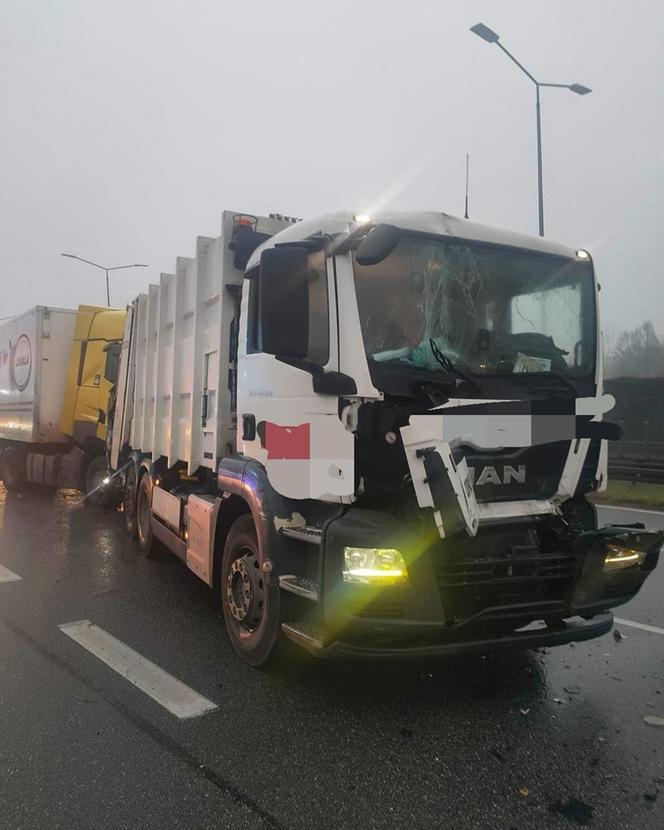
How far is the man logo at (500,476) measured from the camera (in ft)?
11.9

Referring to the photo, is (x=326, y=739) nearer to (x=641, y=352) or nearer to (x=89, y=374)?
(x=89, y=374)

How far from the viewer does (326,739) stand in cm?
338

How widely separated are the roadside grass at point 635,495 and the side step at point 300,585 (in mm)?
9310

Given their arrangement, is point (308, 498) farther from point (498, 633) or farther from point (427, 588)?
point (498, 633)

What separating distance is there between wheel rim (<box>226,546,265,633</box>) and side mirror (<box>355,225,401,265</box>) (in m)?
2.00

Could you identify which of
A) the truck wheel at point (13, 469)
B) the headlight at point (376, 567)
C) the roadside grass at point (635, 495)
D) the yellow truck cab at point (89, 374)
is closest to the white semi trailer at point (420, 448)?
the headlight at point (376, 567)

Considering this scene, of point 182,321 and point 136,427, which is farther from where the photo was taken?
point 136,427

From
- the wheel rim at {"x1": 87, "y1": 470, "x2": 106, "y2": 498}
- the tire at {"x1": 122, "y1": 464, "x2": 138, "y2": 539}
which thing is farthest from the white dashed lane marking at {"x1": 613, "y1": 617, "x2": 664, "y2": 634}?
the wheel rim at {"x1": 87, "y1": 470, "x2": 106, "y2": 498}

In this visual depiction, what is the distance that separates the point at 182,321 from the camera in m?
6.20

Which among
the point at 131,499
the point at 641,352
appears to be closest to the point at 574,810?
the point at 131,499

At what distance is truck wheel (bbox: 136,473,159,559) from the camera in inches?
286

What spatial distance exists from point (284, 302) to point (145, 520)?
471 cm

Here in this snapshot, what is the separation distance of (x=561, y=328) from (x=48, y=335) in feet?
33.5

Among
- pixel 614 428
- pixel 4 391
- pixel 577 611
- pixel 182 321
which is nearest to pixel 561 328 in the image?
pixel 614 428
